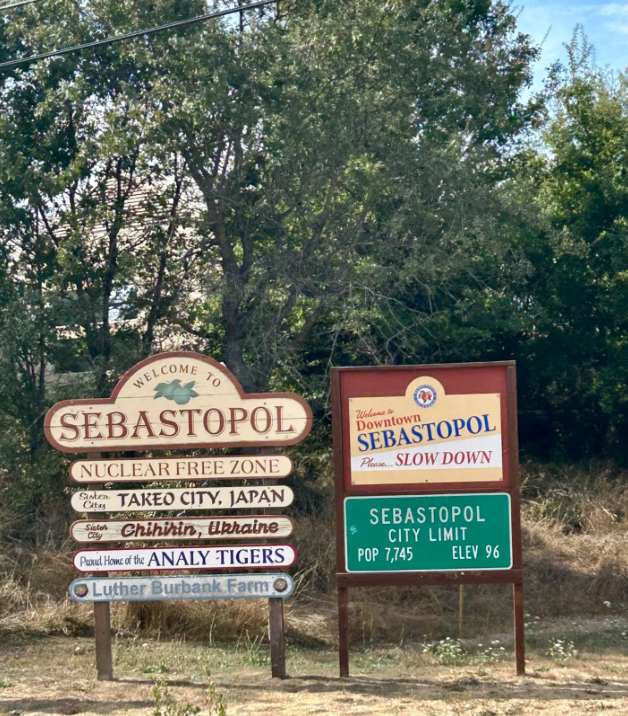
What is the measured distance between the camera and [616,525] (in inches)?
526

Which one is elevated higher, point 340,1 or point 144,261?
point 340,1

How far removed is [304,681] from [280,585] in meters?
0.80

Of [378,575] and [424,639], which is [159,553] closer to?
[378,575]

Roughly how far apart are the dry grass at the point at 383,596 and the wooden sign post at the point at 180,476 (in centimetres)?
205

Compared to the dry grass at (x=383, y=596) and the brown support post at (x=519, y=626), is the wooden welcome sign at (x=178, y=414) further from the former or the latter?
the dry grass at (x=383, y=596)

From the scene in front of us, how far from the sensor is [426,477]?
287 inches

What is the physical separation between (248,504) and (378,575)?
1.25m

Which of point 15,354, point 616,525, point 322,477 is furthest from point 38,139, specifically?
point 616,525

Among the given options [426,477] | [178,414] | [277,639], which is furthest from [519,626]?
[178,414]

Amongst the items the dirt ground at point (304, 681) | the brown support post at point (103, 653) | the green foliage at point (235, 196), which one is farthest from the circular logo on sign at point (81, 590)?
the green foliage at point (235, 196)

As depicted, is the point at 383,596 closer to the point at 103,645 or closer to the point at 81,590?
the point at 103,645

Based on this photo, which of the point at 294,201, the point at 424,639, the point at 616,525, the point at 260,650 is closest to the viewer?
the point at 260,650

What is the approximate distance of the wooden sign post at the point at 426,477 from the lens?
722 cm

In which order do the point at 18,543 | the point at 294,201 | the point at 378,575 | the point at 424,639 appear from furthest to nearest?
the point at 294,201 → the point at 18,543 → the point at 424,639 → the point at 378,575
